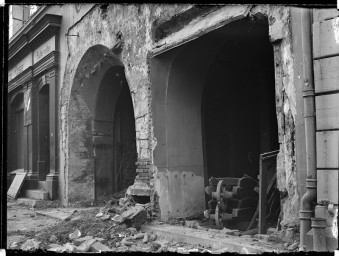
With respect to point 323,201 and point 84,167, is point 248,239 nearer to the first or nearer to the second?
point 323,201

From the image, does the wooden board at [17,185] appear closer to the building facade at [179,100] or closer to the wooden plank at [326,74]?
the building facade at [179,100]

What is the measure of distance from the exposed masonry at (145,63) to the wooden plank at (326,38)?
35 centimetres

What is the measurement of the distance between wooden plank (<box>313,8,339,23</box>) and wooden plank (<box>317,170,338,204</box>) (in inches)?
60.3

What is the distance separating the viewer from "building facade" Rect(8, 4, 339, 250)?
4.26m

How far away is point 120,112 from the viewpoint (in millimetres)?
10625

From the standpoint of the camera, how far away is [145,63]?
6.83 meters

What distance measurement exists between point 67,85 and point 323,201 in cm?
762

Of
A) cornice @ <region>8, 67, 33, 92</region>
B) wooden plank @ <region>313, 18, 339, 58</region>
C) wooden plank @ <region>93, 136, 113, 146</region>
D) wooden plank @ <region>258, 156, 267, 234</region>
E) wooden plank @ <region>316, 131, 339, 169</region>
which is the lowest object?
wooden plank @ <region>258, 156, 267, 234</region>

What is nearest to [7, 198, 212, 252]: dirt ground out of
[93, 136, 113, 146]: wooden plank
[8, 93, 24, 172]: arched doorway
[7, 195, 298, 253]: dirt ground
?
[7, 195, 298, 253]: dirt ground

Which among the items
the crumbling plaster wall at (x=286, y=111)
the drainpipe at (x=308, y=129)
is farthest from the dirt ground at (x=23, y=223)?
the drainpipe at (x=308, y=129)

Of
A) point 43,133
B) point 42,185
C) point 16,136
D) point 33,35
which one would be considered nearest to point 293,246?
point 42,185

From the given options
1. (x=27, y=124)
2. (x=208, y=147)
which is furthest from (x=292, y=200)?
(x=27, y=124)

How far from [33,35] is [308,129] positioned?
982 cm

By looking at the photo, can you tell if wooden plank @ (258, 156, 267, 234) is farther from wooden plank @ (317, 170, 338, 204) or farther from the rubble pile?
wooden plank @ (317, 170, 338, 204)
